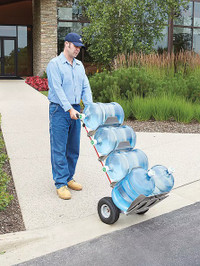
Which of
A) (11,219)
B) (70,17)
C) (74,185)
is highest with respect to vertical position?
(70,17)

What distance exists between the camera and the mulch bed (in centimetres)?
390

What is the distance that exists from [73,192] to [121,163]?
1304 mm

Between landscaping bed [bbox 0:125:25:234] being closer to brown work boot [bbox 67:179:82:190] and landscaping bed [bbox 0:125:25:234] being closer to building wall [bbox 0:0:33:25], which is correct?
brown work boot [bbox 67:179:82:190]

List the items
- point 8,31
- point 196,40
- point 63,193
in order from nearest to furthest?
point 63,193 < point 196,40 < point 8,31

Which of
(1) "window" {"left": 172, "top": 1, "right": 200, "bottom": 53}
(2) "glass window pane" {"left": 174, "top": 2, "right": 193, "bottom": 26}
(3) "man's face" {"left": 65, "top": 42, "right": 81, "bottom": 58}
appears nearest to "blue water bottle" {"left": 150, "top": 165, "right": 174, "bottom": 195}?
(3) "man's face" {"left": 65, "top": 42, "right": 81, "bottom": 58}

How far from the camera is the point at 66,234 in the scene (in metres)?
3.78

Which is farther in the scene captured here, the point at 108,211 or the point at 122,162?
the point at 108,211

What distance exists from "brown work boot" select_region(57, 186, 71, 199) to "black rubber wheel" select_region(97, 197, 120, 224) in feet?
2.25

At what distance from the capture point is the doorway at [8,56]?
88.1ft


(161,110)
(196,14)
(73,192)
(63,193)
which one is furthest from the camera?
(196,14)

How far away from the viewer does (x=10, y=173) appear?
5.61 meters

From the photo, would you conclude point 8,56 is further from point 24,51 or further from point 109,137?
point 109,137

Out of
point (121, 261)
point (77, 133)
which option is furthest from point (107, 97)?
point (121, 261)

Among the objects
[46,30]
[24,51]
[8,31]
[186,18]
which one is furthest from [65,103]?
[8,31]
